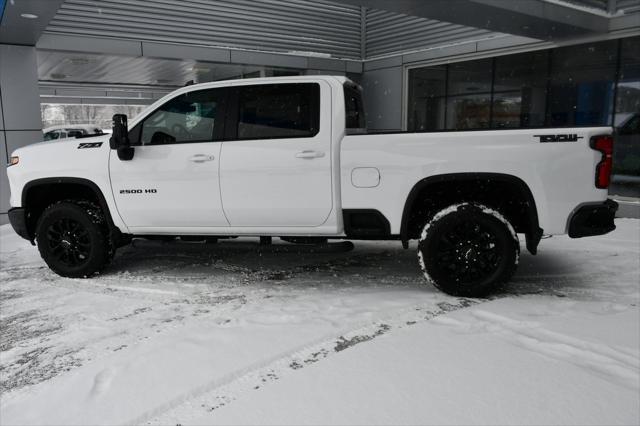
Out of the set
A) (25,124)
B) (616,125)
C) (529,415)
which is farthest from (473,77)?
(529,415)

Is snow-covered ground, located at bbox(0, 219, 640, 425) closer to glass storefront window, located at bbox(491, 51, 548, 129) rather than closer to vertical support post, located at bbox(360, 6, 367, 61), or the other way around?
glass storefront window, located at bbox(491, 51, 548, 129)

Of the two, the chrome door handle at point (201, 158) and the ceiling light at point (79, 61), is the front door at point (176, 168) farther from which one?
the ceiling light at point (79, 61)

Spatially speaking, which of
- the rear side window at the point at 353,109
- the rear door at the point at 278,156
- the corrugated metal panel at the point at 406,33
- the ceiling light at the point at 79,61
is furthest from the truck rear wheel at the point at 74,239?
the corrugated metal panel at the point at 406,33

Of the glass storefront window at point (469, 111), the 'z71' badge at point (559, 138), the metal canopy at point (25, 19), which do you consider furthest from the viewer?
the glass storefront window at point (469, 111)

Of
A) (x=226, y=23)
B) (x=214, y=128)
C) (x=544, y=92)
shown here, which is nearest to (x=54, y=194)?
(x=214, y=128)

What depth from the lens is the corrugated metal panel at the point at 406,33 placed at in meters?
12.6

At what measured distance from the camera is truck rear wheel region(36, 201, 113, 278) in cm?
516

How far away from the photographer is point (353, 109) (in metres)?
5.15

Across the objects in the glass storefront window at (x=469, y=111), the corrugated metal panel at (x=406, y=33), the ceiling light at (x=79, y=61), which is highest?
the corrugated metal panel at (x=406, y=33)

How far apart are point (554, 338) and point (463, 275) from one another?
106 cm

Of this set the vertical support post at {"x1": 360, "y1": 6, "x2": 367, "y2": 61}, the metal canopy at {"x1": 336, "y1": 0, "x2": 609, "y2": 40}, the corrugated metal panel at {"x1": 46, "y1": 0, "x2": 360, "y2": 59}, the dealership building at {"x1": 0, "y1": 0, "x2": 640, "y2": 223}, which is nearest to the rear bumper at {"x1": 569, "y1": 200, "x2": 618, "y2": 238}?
the dealership building at {"x1": 0, "y1": 0, "x2": 640, "y2": 223}

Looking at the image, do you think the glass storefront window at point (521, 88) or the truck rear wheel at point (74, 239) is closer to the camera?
the truck rear wheel at point (74, 239)

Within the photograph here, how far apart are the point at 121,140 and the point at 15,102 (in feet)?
18.3

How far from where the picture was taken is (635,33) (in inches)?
375
